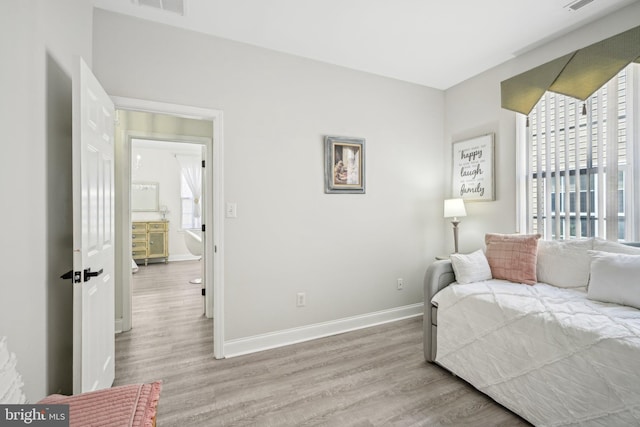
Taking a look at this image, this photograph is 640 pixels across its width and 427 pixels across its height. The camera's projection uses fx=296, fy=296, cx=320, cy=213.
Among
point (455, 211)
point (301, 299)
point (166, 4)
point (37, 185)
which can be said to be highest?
point (166, 4)

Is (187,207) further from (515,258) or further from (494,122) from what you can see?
(515,258)

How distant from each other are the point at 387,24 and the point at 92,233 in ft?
8.36

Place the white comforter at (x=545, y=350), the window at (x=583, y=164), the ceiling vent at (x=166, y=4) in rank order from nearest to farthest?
1. the white comforter at (x=545, y=350)
2. the ceiling vent at (x=166, y=4)
3. the window at (x=583, y=164)

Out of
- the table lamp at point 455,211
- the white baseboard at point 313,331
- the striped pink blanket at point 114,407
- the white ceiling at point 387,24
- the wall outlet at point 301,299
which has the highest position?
the white ceiling at point 387,24

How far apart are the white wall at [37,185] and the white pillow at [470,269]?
2565 millimetres

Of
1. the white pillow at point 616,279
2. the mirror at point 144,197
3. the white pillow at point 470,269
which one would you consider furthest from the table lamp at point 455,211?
the mirror at point 144,197

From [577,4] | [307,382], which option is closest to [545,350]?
[307,382]

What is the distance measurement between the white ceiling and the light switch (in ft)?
4.70

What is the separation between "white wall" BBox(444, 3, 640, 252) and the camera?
102 inches

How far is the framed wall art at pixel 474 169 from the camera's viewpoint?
3.13 metres

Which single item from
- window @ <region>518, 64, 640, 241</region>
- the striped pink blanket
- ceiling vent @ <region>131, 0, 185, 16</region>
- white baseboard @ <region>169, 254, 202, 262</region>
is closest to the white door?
the striped pink blanket

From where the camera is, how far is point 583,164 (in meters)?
2.43

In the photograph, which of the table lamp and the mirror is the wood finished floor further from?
the mirror

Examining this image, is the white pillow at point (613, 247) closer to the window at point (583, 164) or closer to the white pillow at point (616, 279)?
the white pillow at point (616, 279)
